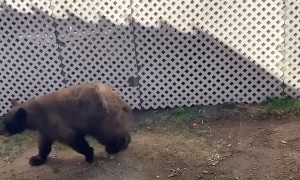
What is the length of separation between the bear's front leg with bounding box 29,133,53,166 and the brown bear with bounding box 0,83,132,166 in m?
0.05

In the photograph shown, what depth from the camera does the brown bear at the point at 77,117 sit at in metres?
6.88

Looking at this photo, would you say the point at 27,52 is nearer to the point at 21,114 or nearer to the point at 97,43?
the point at 97,43

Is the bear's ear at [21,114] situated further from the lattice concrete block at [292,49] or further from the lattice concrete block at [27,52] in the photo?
the lattice concrete block at [292,49]

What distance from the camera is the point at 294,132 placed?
769 centimetres

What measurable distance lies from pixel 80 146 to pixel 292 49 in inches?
147

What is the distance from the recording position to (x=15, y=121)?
7.08 meters

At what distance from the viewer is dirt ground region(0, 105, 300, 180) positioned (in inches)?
270

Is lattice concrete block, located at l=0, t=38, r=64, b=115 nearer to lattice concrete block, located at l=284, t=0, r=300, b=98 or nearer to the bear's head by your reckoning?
the bear's head

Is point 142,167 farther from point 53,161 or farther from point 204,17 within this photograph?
point 204,17

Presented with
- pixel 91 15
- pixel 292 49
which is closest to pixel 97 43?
pixel 91 15

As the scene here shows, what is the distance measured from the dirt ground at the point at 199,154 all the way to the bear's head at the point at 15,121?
1.95ft

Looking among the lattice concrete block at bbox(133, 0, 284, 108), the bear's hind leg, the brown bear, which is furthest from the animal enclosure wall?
the bear's hind leg

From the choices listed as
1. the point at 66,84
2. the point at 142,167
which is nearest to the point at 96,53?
the point at 66,84

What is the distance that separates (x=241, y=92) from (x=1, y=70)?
Result: 3.98 metres
